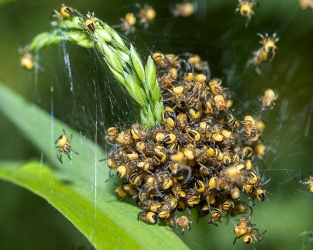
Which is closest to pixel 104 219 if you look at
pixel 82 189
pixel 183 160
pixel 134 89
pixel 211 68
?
pixel 82 189

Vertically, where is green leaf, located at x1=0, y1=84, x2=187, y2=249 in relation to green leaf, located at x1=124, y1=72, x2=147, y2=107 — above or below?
below

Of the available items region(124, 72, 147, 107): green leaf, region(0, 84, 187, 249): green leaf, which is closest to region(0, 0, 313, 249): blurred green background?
region(0, 84, 187, 249): green leaf

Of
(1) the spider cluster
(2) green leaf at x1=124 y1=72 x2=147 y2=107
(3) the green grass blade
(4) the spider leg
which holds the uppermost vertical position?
(2) green leaf at x1=124 y1=72 x2=147 y2=107

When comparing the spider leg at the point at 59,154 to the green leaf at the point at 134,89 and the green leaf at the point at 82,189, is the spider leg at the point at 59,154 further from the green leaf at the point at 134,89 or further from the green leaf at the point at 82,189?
the green leaf at the point at 134,89

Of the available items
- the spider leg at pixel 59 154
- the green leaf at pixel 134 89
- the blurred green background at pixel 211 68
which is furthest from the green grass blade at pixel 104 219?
the blurred green background at pixel 211 68

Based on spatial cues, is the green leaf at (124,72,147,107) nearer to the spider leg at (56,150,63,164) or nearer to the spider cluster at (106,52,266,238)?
the spider cluster at (106,52,266,238)

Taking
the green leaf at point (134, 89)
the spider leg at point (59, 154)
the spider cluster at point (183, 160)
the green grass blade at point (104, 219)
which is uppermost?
the green leaf at point (134, 89)

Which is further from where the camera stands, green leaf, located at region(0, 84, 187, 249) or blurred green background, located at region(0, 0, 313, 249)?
blurred green background, located at region(0, 0, 313, 249)
